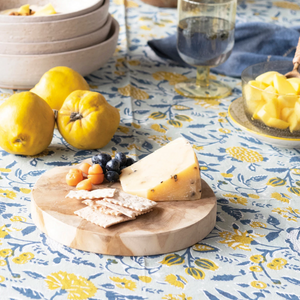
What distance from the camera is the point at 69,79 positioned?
111 cm

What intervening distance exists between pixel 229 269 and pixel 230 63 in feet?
3.19

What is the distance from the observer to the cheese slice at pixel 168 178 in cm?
78

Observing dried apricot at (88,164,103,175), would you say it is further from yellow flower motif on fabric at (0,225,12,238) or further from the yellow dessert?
the yellow dessert

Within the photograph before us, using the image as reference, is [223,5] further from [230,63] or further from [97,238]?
[97,238]

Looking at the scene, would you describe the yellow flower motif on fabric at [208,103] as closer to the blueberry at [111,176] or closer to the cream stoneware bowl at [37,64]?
the cream stoneware bowl at [37,64]

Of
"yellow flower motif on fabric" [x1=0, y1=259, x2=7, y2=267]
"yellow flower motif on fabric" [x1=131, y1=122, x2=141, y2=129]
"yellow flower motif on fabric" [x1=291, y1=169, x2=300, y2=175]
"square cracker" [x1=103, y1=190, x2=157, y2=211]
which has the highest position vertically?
"square cracker" [x1=103, y1=190, x2=157, y2=211]

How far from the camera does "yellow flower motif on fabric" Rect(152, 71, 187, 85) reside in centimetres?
147

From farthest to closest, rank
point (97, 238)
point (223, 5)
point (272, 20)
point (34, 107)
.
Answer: point (272, 20)
point (223, 5)
point (34, 107)
point (97, 238)

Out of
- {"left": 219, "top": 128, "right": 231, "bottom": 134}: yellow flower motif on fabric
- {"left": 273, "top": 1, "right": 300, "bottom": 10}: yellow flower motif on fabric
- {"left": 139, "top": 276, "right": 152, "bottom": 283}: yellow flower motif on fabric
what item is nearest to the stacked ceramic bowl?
{"left": 219, "top": 128, "right": 231, "bottom": 134}: yellow flower motif on fabric

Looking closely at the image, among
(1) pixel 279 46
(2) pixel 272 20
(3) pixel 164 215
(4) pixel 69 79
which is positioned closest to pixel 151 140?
(4) pixel 69 79

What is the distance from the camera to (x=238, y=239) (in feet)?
2.52

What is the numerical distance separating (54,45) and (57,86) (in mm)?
192

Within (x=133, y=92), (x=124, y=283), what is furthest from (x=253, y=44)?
(x=124, y=283)

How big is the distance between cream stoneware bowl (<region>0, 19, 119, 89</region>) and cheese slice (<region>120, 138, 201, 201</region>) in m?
0.54
